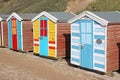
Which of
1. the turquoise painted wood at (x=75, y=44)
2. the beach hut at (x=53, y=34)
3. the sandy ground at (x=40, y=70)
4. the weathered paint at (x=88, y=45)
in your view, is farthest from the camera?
the beach hut at (x=53, y=34)

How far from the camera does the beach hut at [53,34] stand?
17.2m

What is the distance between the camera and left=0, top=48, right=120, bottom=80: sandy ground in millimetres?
13047

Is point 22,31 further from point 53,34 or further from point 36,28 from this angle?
point 53,34

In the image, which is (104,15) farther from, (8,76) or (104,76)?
(8,76)

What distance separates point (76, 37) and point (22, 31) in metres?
6.17

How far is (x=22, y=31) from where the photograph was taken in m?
20.1

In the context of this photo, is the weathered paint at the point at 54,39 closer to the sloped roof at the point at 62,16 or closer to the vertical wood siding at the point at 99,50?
the sloped roof at the point at 62,16

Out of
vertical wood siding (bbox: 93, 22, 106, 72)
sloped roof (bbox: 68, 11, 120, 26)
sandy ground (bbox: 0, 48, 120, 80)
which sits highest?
sloped roof (bbox: 68, 11, 120, 26)

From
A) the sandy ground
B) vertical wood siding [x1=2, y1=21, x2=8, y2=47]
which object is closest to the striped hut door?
vertical wood siding [x1=2, y1=21, x2=8, y2=47]

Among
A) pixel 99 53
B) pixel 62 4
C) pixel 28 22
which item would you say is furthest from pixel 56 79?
pixel 62 4

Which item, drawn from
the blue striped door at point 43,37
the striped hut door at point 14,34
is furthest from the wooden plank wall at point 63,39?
the striped hut door at point 14,34

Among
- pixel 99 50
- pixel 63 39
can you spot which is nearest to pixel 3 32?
pixel 63 39

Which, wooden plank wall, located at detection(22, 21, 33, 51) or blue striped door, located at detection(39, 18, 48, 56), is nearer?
blue striped door, located at detection(39, 18, 48, 56)

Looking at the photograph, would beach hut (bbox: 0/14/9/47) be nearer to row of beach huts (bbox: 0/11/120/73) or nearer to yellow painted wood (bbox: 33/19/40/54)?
row of beach huts (bbox: 0/11/120/73)
